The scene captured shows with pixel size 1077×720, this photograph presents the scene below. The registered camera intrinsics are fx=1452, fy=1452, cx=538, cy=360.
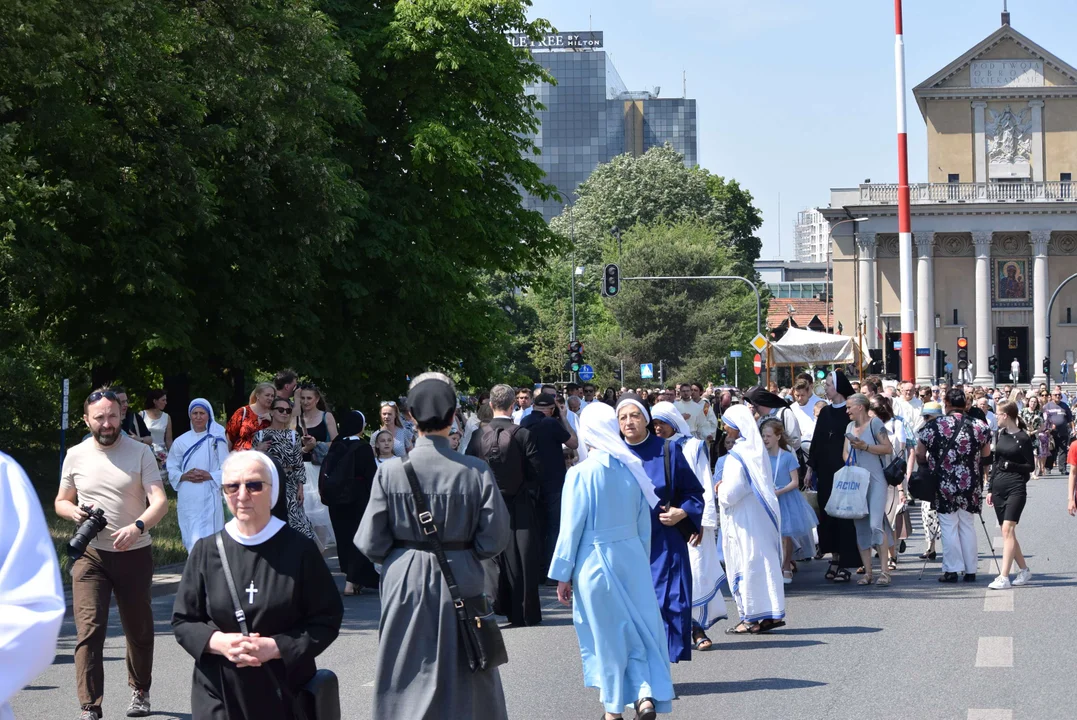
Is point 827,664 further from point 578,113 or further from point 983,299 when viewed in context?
point 578,113

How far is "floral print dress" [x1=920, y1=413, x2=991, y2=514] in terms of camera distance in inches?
513

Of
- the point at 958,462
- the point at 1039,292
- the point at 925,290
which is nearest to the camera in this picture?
the point at 958,462

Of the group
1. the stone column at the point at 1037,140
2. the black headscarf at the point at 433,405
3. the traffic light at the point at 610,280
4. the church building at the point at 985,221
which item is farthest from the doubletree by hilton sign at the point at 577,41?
the black headscarf at the point at 433,405

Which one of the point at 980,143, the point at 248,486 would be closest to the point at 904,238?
the point at 248,486

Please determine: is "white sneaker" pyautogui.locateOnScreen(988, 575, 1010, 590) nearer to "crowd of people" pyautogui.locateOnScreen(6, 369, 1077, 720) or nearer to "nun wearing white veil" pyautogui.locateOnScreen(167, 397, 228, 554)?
"crowd of people" pyautogui.locateOnScreen(6, 369, 1077, 720)

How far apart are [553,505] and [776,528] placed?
11.1 ft

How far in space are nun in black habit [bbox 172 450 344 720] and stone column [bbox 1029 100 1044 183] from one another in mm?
91731

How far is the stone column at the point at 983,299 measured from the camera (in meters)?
89.0

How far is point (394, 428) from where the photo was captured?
52.1 feet

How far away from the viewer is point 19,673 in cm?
235

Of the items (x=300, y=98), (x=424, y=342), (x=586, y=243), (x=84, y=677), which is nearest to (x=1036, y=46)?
(x=586, y=243)

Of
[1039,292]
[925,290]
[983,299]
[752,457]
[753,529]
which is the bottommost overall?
[753,529]

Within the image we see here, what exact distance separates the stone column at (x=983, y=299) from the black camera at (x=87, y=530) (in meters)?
86.0

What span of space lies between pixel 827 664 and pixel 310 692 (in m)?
5.47
